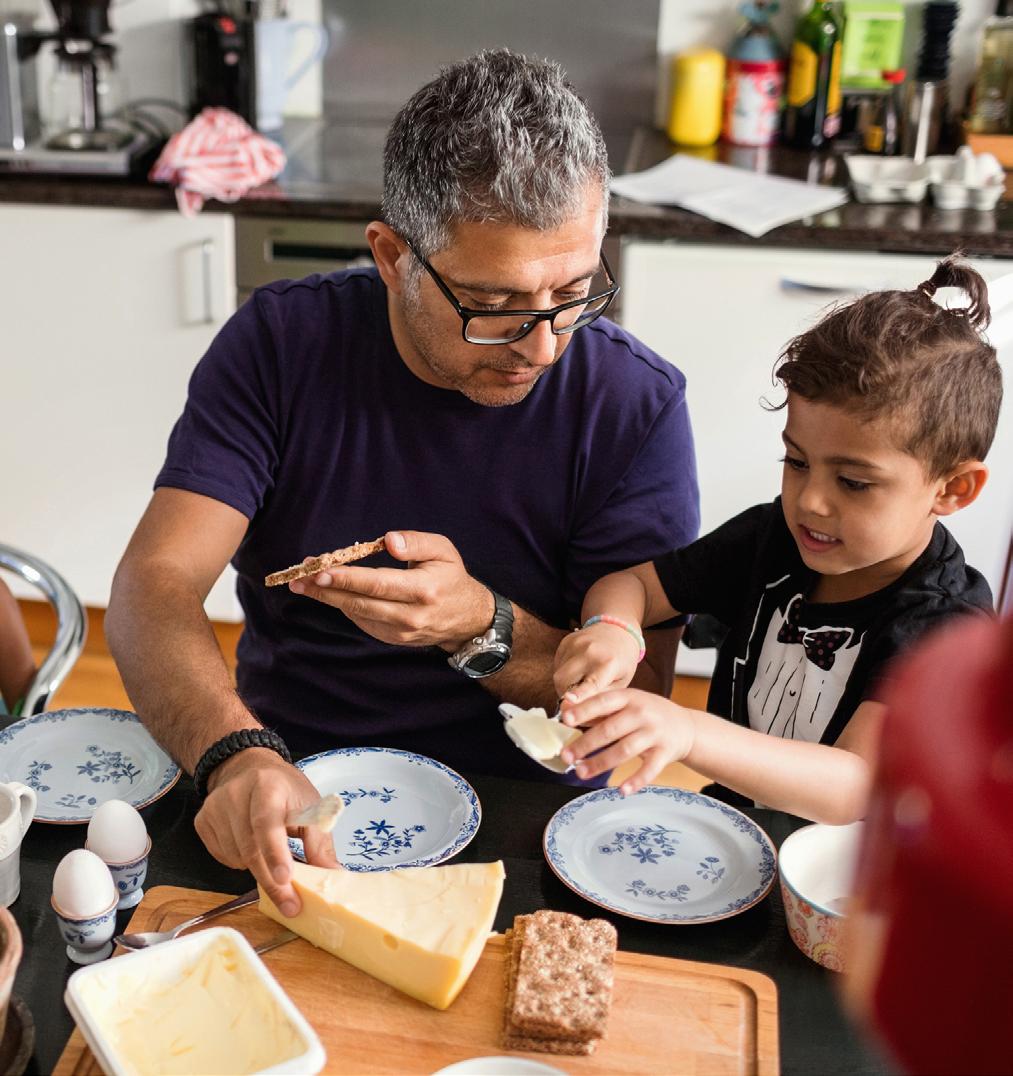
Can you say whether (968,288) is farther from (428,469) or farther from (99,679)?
(99,679)

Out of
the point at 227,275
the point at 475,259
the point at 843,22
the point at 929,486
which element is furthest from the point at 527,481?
the point at 843,22

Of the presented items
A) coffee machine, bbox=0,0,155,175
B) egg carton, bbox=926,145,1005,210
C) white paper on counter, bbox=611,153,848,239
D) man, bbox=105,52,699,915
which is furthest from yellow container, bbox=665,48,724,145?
man, bbox=105,52,699,915

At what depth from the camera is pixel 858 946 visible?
13.0 inches

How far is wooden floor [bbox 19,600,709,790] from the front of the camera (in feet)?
9.59

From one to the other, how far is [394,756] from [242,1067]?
19.5 inches

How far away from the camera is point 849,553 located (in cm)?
136

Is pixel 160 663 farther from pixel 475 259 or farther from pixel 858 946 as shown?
pixel 858 946

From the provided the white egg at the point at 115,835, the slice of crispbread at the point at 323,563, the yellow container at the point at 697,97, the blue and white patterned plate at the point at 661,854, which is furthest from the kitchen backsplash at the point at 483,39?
the white egg at the point at 115,835

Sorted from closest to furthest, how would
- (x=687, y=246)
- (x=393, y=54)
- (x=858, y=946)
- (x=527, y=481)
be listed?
1. (x=858, y=946)
2. (x=527, y=481)
3. (x=687, y=246)
4. (x=393, y=54)

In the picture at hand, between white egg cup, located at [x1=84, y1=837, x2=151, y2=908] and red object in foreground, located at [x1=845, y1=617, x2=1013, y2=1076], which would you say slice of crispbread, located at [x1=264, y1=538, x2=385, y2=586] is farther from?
red object in foreground, located at [x1=845, y1=617, x2=1013, y2=1076]

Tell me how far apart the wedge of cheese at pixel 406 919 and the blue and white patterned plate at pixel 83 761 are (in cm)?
29

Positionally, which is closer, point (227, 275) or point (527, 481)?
point (527, 481)

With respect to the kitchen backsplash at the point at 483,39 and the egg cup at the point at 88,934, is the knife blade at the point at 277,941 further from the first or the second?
the kitchen backsplash at the point at 483,39

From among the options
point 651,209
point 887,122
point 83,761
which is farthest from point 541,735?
point 887,122
